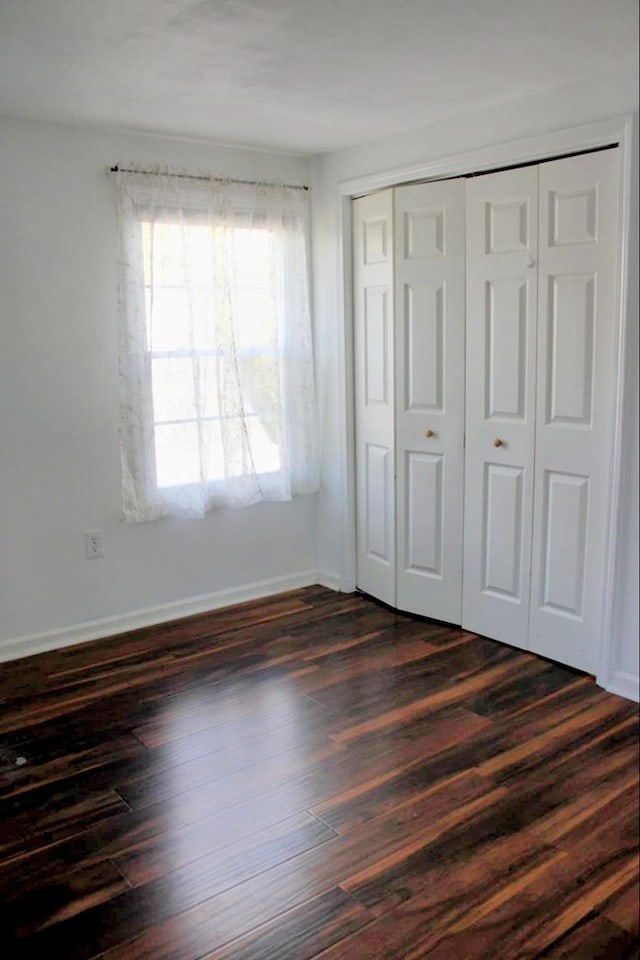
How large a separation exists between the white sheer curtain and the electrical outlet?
161 mm

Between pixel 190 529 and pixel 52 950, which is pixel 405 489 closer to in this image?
pixel 190 529

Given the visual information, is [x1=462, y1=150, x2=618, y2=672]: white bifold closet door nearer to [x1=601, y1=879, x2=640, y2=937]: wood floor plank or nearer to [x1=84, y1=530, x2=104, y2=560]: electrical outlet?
[x1=601, y1=879, x2=640, y2=937]: wood floor plank

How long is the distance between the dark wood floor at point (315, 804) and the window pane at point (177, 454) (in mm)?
705

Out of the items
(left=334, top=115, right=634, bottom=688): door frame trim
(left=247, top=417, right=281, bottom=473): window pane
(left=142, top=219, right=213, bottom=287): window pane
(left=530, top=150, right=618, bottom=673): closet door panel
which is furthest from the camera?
(left=247, top=417, right=281, bottom=473): window pane

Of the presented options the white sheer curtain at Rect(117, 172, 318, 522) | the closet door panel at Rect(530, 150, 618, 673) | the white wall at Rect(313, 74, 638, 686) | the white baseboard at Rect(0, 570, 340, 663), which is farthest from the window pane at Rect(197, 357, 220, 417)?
the closet door panel at Rect(530, 150, 618, 673)

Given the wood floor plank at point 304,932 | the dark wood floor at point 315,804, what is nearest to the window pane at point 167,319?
the dark wood floor at point 315,804

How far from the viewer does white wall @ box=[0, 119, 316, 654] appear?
10.3ft

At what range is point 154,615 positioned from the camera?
366 cm

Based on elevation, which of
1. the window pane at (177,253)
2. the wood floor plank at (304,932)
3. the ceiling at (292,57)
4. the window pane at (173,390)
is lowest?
the wood floor plank at (304,932)

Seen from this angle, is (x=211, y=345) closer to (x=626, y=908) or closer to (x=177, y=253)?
(x=177, y=253)

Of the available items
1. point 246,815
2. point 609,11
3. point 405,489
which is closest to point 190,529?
point 405,489

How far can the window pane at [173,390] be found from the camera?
3.50 m

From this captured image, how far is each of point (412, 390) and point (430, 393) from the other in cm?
10

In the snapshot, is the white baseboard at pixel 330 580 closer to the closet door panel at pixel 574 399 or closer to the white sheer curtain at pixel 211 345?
the white sheer curtain at pixel 211 345
